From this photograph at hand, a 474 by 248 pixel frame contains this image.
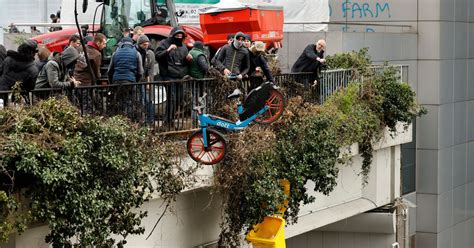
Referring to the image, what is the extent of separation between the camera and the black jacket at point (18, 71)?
13.5 metres

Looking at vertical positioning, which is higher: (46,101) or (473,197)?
(46,101)

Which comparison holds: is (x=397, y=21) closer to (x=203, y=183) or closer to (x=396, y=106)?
(x=396, y=106)

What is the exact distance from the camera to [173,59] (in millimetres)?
16938

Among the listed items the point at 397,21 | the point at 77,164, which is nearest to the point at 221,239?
the point at 77,164

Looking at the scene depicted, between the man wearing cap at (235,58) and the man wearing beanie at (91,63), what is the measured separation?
191 centimetres

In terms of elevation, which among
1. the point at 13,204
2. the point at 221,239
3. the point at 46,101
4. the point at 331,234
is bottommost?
the point at 331,234

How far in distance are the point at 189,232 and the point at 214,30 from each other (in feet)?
23.4

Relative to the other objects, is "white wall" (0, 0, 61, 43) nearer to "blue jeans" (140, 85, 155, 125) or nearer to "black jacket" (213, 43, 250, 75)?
"black jacket" (213, 43, 250, 75)

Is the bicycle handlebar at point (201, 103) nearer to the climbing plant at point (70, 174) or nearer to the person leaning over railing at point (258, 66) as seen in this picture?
the climbing plant at point (70, 174)

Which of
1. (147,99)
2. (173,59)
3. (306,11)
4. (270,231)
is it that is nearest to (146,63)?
(173,59)

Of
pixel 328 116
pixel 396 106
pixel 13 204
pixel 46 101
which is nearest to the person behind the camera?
pixel 13 204

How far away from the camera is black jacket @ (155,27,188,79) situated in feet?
55.6

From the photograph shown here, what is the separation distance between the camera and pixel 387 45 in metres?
26.0

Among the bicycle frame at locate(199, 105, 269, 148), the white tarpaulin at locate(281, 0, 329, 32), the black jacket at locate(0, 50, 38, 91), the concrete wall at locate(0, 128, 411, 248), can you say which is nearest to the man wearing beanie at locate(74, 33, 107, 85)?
the bicycle frame at locate(199, 105, 269, 148)
